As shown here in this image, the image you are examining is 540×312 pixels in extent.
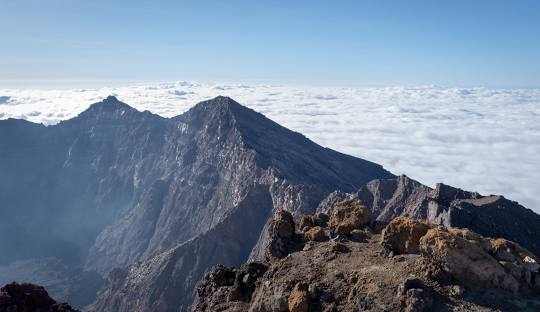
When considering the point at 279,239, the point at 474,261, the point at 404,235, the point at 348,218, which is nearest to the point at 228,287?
the point at 279,239

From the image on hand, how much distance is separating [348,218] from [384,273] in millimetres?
11379

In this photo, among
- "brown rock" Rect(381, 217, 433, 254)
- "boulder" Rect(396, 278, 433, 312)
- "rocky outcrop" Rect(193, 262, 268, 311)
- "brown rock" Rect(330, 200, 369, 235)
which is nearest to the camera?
"boulder" Rect(396, 278, 433, 312)

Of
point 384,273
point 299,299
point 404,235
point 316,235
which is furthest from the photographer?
point 316,235

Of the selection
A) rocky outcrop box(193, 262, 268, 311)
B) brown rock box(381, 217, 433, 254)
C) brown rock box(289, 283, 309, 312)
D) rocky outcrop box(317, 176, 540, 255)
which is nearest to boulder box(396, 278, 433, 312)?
brown rock box(381, 217, 433, 254)

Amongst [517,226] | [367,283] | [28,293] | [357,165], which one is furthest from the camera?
[357,165]

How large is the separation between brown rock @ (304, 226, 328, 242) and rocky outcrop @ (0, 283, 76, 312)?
2696 centimetres

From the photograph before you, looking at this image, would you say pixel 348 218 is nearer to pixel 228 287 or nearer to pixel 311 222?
pixel 311 222

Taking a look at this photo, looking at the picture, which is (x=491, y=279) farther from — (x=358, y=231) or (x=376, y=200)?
(x=376, y=200)

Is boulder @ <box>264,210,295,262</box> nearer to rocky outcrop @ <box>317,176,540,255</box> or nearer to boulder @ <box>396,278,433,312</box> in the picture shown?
boulder @ <box>396,278,433,312</box>

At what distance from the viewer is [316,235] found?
139ft

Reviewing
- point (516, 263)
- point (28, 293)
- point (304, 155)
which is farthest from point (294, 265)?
point (304, 155)

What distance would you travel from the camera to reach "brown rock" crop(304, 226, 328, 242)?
4200 cm

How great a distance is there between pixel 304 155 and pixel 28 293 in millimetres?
140114

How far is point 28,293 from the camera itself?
51.2 metres
